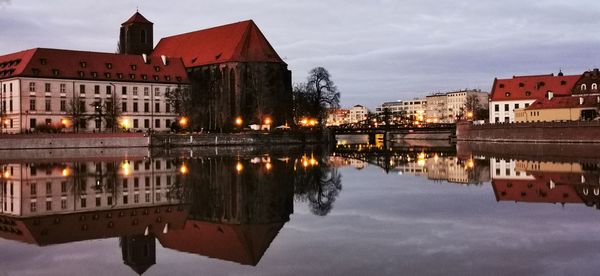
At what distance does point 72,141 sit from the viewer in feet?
242

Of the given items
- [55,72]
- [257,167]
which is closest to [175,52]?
→ [55,72]

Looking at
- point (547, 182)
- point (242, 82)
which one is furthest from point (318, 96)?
point (547, 182)

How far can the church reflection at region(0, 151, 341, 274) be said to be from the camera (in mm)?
16688

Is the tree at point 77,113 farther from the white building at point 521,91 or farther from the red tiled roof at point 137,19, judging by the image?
the white building at point 521,91

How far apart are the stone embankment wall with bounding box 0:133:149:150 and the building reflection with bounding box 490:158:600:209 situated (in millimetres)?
46370

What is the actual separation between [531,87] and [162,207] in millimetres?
82855

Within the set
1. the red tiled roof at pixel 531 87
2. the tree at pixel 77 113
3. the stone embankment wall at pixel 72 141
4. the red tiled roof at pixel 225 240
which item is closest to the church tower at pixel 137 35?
the tree at pixel 77 113

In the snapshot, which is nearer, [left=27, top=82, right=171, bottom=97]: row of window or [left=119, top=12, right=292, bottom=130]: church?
[left=27, top=82, right=171, bottom=97]: row of window

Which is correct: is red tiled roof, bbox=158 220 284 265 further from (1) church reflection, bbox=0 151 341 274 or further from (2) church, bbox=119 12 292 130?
(2) church, bbox=119 12 292 130

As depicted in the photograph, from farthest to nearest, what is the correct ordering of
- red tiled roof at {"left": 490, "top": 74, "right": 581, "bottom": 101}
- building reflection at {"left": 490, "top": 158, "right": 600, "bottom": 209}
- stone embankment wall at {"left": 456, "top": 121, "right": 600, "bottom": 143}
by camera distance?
red tiled roof at {"left": 490, "top": 74, "right": 581, "bottom": 101} < stone embankment wall at {"left": 456, "top": 121, "right": 600, "bottom": 143} < building reflection at {"left": 490, "top": 158, "right": 600, "bottom": 209}

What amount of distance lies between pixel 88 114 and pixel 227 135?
18161 mm

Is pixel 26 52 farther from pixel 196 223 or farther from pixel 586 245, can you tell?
pixel 586 245

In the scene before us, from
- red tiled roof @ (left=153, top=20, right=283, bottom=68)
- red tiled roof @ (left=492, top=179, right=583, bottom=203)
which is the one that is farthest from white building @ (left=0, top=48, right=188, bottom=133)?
red tiled roof @ (left=492, top=179, right=583, bottom=203)

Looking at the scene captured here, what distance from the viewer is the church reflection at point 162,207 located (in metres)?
16.7
